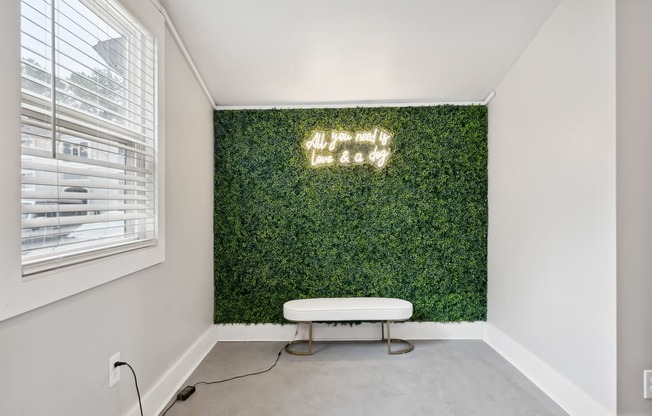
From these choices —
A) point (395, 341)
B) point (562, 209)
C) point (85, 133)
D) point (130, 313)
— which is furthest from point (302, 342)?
point (85, 133)

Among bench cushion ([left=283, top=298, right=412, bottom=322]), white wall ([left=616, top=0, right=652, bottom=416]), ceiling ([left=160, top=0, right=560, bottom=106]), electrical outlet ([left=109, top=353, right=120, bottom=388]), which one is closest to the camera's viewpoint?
electrical outlet ([left=109, top=353, right=120, bottom=388])

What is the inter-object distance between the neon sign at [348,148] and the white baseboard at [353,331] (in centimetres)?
157

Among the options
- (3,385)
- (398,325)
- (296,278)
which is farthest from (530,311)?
(3,385)

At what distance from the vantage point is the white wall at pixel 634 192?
6.28 feet

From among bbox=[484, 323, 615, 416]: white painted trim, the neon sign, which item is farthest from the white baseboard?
the neon sign

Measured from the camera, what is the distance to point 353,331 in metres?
3.56

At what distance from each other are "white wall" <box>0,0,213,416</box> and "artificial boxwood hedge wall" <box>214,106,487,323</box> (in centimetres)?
30

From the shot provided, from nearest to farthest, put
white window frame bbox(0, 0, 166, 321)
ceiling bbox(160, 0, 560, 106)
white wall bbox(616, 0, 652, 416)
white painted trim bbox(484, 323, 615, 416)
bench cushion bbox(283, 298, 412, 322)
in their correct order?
white window frame bbox(0, 0, 166, 321)
white wall bbox(616, 0, 652, 416)
white painted trim bbox(484, 323, 615, 416)
ceiling bbox(160, 0, 560, 106)
bench cushion bbox(283, 298, 412, 322)

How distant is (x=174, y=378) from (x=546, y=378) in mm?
2575

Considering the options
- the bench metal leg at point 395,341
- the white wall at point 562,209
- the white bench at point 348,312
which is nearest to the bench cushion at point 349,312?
the white bench at point 348,312

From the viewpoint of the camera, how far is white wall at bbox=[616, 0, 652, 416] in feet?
6.28

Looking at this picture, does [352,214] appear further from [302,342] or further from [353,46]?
[353,46]

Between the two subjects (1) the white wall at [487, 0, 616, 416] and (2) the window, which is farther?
(1) the white wall at [487, 0, 616, 416]

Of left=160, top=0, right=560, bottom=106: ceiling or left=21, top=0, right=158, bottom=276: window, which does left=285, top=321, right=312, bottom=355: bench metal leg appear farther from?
left=160, top=0, right=560, bottom=106: ceiling
